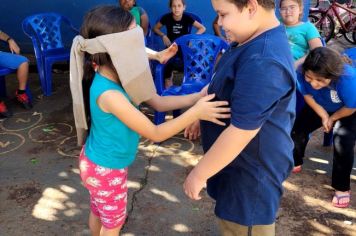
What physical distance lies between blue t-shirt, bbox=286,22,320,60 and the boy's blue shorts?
3.24 meters

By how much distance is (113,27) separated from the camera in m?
1.64

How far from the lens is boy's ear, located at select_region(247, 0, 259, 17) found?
1.31m

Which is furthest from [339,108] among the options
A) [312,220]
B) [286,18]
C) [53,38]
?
[53,38]

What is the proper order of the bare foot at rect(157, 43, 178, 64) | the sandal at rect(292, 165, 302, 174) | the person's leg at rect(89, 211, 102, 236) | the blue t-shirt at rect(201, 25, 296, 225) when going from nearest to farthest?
the blue t-shirt at rect(201, 25, 296, 225), the person's leg at rect(89, 211, 102, 236), the bare foot at rect(157, 43, 178, 64), the sandal at rect(292, 165, 302, 174)

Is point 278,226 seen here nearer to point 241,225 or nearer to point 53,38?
→ point 241,225

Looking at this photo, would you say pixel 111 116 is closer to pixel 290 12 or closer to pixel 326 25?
pixel 290 12

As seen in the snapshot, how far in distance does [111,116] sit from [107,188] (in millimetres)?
390

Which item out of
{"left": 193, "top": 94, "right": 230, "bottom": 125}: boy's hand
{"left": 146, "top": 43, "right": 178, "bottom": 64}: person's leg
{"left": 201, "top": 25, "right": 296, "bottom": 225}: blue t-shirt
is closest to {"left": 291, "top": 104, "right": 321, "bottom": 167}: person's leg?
{"left": 146, "top": 43, "right": 178, "bottom": 64}: person's leg

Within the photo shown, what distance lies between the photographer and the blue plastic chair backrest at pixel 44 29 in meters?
5.30

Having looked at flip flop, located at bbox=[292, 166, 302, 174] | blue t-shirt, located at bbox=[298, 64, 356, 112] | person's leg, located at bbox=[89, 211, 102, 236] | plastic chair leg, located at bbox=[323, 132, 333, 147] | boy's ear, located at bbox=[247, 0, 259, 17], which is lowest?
flip flop, located at bbox=[292, 166, 302, 174]

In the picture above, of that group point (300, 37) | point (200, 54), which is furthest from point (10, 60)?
point (300, 37)

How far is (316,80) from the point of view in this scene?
2797 mm

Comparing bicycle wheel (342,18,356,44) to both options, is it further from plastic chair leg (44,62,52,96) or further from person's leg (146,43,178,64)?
person's leg (146,43,178,64)

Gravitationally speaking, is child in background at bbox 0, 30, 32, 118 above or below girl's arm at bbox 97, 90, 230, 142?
below
